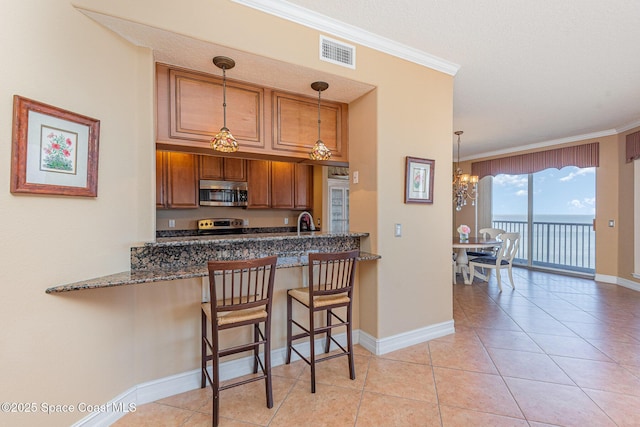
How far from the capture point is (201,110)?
220 centimetres

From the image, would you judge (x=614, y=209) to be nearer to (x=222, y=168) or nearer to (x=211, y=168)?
(x=222, y=168)

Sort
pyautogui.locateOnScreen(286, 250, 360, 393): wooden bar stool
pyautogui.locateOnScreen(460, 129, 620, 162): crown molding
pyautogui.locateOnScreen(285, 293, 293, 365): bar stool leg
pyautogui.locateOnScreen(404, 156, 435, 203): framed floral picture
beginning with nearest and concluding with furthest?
pyautogui.locateOnScreen(286, 250, 360, 393): wooden bar stool, pyautogui.locateOnScreen(285, 293, 293, 365): bar stool leg, pyautogui.locateOnScreen(404, 156, 435, 203): framed floral picture, pyautogui.locateOnScreen(460, 129, 620, 162): crown molding

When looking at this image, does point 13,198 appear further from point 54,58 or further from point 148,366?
point 148,366

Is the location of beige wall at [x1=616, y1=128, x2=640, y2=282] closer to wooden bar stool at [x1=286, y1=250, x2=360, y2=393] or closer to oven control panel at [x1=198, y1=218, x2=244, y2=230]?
wooden bar stool at [x1=286, y1=250, x2=360, y2=393]

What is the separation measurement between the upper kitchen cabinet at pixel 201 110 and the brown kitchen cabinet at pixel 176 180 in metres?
2.11

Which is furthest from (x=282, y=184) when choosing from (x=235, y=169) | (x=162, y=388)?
(x=162, y=388)

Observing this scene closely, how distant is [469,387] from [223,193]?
152 inches

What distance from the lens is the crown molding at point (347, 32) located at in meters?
1.95

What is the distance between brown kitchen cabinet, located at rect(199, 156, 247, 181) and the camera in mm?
4266

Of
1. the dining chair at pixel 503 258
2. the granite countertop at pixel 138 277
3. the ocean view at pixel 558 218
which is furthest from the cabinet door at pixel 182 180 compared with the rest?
the ocean view at pixel 558 218

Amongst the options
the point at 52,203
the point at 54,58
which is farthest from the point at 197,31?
the point at 52,203

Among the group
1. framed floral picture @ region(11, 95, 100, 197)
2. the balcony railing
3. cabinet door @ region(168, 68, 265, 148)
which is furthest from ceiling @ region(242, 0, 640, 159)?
the balcony railing

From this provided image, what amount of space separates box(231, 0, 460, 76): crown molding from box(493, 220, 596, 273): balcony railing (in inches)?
198

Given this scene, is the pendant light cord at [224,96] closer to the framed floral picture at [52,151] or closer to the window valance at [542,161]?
the framed floral picture at [52,151]
